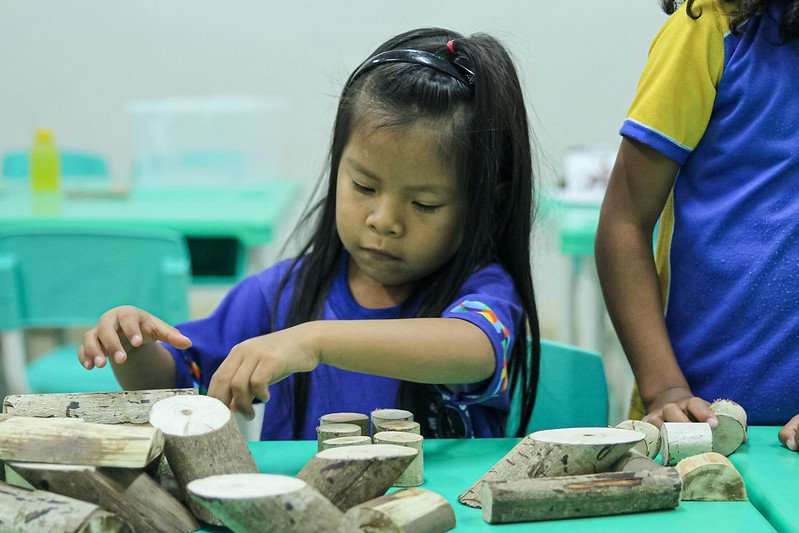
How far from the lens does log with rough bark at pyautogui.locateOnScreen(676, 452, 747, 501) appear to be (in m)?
0.90

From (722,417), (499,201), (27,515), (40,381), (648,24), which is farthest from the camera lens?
(648,24)

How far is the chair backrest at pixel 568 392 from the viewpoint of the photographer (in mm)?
1436

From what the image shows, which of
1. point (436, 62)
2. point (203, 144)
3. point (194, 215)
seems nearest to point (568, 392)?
point (436, 62)

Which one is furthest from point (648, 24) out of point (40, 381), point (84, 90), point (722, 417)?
point (722, 417)

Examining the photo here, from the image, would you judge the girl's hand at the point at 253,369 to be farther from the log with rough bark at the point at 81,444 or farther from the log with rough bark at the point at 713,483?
the log with rough bark at the point at 713,483

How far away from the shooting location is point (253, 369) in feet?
3.19

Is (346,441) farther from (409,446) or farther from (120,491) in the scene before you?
(120,491)

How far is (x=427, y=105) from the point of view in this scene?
1.27 metres

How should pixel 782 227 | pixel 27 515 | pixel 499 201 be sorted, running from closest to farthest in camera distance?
pixel 27 515
pixel 782 227
pixel 499 201

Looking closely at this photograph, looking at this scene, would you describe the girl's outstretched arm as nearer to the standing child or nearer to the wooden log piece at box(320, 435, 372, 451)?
the wooden log piece at box(320, 435, 372, 451)

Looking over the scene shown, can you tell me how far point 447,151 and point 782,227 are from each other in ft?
1.30

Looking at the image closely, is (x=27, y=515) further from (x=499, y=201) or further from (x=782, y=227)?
(x=782, y=227)

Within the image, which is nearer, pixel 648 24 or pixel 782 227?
pixel 782 227

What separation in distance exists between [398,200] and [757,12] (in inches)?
17.9
